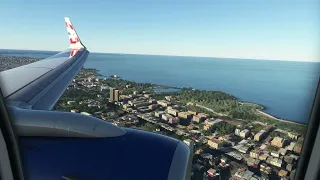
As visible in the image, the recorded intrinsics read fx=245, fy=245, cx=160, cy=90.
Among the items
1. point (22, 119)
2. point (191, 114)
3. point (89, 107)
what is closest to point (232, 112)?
point (191, 114)

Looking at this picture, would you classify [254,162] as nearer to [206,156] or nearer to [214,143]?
[206,156]

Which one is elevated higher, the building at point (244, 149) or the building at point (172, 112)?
the building at point (172, 112)

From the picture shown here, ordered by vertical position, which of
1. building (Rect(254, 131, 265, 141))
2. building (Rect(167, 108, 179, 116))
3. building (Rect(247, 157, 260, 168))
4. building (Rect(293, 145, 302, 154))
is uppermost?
building (Rect(293, 145, 302, 154))

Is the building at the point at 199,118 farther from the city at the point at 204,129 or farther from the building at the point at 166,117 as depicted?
the building at the point at 166,117

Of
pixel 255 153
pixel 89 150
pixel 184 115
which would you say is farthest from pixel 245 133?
pixel 89 150

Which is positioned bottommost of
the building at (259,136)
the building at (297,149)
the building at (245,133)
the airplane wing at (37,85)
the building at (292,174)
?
the building at (245,133)

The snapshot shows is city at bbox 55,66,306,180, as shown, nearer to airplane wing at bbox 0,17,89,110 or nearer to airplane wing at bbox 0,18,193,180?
airplane wing at bbox 0,17,89,110

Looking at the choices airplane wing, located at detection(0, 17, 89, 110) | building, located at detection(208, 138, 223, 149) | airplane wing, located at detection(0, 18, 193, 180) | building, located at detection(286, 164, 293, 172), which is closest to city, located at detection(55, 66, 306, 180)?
building, located at detection(208, 138, 223, 149)

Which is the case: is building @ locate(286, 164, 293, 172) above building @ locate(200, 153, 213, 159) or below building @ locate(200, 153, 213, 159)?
above

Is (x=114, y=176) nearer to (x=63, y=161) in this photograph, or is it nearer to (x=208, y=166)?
(x=63, y=161)

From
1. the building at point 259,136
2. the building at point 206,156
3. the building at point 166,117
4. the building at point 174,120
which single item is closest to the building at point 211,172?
the building at point 206,156

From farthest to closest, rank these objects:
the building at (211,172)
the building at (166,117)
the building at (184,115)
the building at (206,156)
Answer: the building at (184,115)
the building at (166,117)
the building at (206,156)
the building at (211,172)
